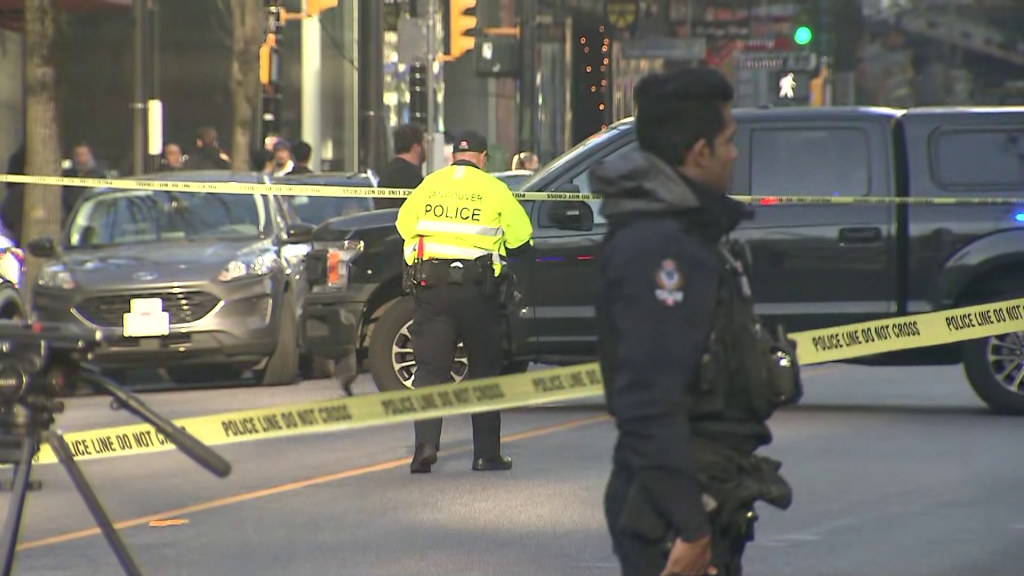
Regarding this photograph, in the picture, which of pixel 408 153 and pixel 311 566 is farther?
pixel 408 153

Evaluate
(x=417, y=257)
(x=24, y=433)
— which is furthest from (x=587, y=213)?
(x=24, y=433)

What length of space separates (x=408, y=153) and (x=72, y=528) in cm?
521

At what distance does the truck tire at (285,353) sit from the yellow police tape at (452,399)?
412 cm

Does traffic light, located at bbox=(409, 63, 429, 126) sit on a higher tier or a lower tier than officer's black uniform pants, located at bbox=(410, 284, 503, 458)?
higher

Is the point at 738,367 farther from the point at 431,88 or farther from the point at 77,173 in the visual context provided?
the point at 431,88

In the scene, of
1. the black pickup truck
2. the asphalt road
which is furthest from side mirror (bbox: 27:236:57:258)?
the black pickup truck

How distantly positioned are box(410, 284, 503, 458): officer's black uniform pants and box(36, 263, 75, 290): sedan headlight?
498cm

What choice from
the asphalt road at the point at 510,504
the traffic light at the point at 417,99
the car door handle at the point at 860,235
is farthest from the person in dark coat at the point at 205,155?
the traffic light at the point at 417,99

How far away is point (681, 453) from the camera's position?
4094mm

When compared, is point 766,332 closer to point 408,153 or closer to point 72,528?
point 72,528

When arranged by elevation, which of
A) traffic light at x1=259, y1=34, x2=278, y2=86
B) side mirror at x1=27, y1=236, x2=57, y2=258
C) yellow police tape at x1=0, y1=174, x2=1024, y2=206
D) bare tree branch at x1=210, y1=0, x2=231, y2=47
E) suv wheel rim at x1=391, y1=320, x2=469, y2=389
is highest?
bare tree branch at x1=210, y1=0, x2=231, y2=47

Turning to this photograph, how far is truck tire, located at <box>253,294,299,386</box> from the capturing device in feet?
49.4

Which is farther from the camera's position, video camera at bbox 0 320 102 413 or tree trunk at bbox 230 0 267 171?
tree trunk at bbox 230 0 267 171

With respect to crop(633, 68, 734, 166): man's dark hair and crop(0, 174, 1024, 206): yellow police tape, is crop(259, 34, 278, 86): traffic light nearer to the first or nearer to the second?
crop(0, 174, 1024, 206): yellow police tape
